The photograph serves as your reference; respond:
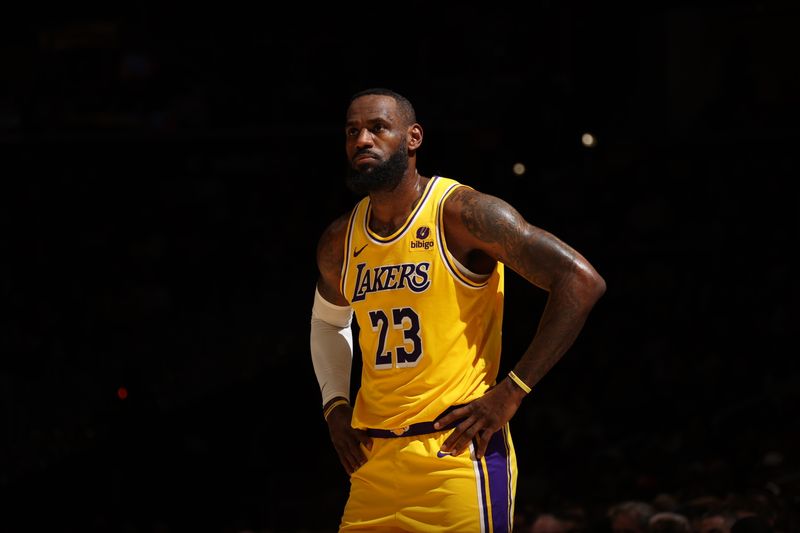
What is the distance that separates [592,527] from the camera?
6223 mm

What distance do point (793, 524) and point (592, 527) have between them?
1043mm

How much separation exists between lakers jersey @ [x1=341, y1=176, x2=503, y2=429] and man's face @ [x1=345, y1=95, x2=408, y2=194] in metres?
0.14

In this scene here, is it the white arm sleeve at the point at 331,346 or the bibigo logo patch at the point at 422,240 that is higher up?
the bibigo logo patch at the point at 422,240

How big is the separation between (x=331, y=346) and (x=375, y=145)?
0.87 metres

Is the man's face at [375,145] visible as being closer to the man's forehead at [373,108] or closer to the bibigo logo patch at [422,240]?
the man's forehead at [373,108]

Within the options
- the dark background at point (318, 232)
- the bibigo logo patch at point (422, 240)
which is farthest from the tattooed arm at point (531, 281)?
the dark background at point (318, 232)

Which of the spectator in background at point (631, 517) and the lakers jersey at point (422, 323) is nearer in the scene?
the lakers jersey at point (422, 323)

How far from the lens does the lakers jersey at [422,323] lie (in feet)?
11.8

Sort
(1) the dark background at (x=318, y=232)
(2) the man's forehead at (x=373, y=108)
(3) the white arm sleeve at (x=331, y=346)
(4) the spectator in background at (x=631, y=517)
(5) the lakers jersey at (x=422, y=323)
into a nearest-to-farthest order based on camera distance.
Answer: (5) the lakers jersey at (x=422, y=323) → (2) the man's forehead at (x=373, y=108) → (3) the white arm sleeve at (x=331, y=346) → (4) the spectator in background at (x=631, y=517) → (1) the dark background at (x=318, y=232)

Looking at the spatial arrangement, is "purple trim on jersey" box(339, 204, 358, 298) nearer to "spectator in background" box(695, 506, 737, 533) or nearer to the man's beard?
the man's beard

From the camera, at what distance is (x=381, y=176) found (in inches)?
145

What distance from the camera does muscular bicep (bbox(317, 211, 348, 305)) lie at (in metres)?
3.97

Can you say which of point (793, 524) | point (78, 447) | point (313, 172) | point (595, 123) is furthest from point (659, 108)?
point (78, 447)

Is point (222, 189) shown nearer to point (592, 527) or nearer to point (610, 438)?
point (610, 438)
